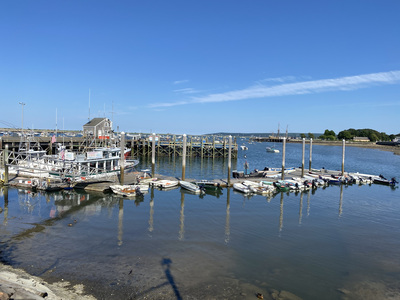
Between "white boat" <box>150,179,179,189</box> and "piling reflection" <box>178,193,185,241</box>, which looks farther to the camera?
"white boat" <box>150,179,179,189</box>

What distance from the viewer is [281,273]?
1677 cm

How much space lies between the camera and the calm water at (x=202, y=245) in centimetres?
1525

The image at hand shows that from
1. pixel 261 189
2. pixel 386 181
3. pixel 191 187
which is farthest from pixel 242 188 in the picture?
pixel 386 181

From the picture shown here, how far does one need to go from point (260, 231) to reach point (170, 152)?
64102 millimetres

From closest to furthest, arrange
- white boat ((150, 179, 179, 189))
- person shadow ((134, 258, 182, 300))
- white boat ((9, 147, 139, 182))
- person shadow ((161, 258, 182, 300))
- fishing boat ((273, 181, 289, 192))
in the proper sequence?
person shadow ((134, 258, 182, 300)) → person shadow ((161, 258, 182, 300)) → white boat ((9, 147, 139, 182)) → white boat ((150, 179, 179, 189)) → fishing boat ((273, 181, 289, 192))

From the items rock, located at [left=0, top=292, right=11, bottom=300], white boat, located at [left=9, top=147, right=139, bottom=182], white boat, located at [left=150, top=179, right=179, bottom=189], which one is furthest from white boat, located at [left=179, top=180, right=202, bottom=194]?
rock, located at [left=0, top=292, right=11, bottom=300]

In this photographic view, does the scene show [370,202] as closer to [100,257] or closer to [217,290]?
[217,290]

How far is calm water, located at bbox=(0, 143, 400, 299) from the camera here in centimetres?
1525

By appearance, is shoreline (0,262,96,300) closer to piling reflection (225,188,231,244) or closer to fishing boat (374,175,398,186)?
piling reflection (225,188,231,244)

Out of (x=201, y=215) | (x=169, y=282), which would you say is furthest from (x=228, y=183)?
(x=169, y=282)

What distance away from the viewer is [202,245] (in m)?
20.3

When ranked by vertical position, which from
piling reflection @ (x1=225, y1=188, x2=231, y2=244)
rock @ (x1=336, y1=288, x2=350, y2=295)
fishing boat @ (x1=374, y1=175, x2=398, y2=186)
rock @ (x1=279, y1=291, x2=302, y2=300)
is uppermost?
fishing boat @ (x1=374, y1=175, x2=398, y2=186)

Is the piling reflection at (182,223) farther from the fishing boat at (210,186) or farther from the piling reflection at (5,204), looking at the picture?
the piling reflection at (5,204)

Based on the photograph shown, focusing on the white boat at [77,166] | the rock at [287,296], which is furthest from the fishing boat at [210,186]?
the rock at [287,296]
